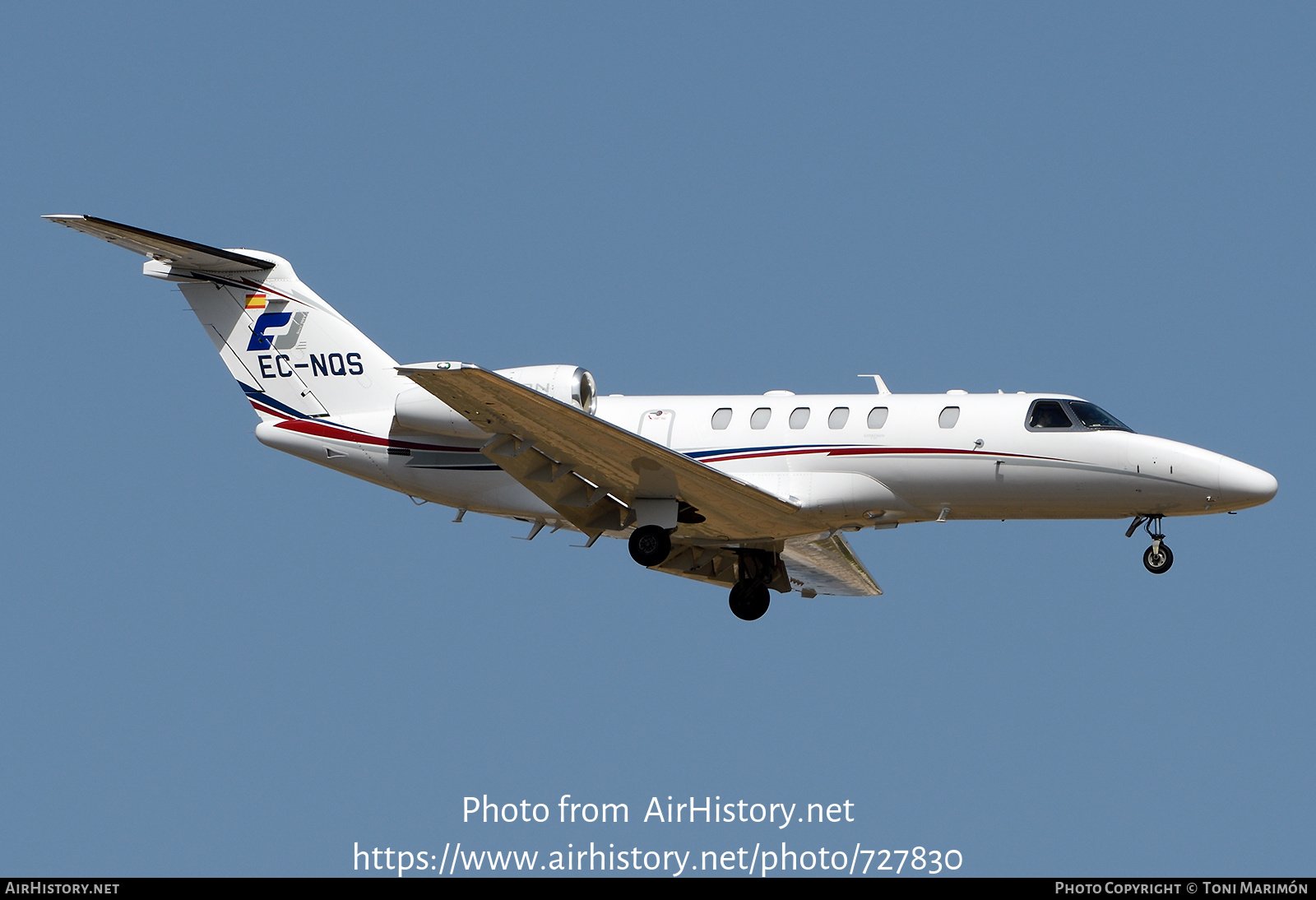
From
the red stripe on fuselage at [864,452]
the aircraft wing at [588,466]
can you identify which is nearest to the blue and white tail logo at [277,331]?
the aircraft wing at [588,466]

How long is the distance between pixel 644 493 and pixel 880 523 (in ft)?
→ 10.4

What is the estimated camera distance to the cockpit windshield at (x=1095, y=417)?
68.5 ft

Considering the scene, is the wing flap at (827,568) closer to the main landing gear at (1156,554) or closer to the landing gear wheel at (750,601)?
the landing gear wheel at (750,601)

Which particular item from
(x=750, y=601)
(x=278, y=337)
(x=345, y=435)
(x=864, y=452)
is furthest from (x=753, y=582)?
(x=278, y=337)

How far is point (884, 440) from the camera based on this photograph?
68.6 feet

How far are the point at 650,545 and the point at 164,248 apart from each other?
7.86 m

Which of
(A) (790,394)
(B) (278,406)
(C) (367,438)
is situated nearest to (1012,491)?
(A) (790,394)

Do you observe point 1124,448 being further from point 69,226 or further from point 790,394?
point 69,226

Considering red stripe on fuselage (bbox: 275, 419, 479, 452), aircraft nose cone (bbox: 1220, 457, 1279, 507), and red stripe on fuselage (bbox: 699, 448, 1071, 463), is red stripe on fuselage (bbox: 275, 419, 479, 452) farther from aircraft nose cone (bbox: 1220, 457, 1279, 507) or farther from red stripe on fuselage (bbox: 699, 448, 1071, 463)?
aircraft nose cone (bbox: 1220, 457, 1279, 507)

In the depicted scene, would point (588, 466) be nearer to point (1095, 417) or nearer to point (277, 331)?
point (277, 331)

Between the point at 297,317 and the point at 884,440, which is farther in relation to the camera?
the point at 297,317

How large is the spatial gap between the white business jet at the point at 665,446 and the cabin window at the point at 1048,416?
0.9 inches

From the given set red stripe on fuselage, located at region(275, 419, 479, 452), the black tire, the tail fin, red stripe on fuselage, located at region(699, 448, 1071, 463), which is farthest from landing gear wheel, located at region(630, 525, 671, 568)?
the black tire

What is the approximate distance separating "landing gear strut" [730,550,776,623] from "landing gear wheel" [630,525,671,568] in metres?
3.11
